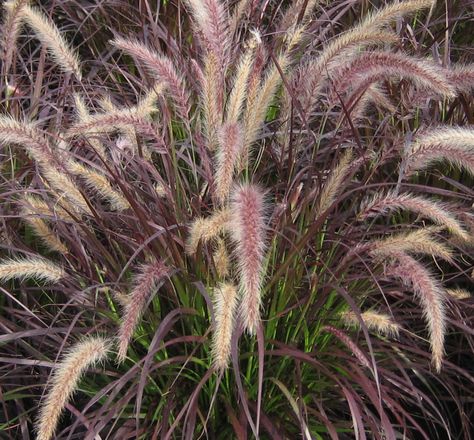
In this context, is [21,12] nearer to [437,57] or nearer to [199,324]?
[199,324]

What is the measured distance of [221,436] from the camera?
2586 mm

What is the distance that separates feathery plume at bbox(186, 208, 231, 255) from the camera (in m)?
2.18

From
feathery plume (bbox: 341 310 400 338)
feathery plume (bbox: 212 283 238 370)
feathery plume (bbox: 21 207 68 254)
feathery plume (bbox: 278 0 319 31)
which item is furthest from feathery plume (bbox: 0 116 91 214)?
feathery plume (bbox: 278 0 319 31)

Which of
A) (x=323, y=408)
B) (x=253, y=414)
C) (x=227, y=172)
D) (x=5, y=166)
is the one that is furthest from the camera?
(x=5, y=166)

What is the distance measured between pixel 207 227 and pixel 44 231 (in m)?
0.66

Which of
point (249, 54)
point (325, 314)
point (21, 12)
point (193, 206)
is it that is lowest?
point (325, 314)

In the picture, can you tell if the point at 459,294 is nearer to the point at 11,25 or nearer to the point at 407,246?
the point at 407,246

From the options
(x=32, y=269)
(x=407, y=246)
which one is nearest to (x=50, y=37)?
(x=32, y=269)

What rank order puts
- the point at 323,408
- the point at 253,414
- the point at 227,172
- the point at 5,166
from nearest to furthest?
the point at 227,172, the point at 253,414, the point at 323,408, the point at 5,166

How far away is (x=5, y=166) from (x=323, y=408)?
1.51 metres

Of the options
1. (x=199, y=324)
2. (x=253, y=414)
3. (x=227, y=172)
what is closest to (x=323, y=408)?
(x=253, y=414)

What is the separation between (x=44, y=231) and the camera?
2.60m

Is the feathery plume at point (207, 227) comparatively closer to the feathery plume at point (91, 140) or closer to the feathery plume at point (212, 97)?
the feathery plume at point (212, 97)

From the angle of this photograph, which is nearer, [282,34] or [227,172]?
[227,172]
